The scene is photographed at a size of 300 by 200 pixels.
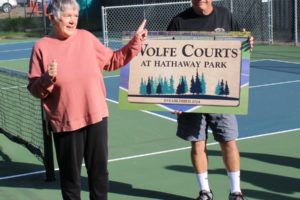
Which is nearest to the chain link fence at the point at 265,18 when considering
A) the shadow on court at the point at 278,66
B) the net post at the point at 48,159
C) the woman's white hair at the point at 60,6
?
the shadow on court at the point at 278,66

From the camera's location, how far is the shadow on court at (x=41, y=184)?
222 inches

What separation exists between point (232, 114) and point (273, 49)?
13701 mm

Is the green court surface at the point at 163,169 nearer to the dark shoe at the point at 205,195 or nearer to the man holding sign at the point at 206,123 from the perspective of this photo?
the dark shoe at the point at 205,195

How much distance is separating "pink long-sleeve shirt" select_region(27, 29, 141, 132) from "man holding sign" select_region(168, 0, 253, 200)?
3.08 feet

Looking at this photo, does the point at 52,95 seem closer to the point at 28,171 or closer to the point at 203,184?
the point at 203,184

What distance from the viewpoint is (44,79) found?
3.91 meters

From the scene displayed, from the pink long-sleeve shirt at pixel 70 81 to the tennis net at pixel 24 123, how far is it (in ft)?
4.97

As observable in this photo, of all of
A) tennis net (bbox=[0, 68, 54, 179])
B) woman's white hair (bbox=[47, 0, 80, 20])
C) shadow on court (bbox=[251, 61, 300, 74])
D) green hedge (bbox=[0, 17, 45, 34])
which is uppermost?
green hedge (bbox=[0, 17, 45, 34])

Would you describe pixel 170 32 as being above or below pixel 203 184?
above

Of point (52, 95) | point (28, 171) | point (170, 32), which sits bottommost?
point (28, 171)

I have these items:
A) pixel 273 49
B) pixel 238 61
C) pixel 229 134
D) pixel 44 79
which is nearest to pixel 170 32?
pixel 238 61

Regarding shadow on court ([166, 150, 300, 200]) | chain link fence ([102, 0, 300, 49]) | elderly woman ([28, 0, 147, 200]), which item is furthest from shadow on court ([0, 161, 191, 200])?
chain link fence ([102, 0, 300, 49])

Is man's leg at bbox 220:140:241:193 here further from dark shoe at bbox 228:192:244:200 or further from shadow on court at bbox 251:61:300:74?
shadow on court at bbox 251:61:300:74

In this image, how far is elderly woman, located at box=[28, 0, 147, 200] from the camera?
4.04 metres
